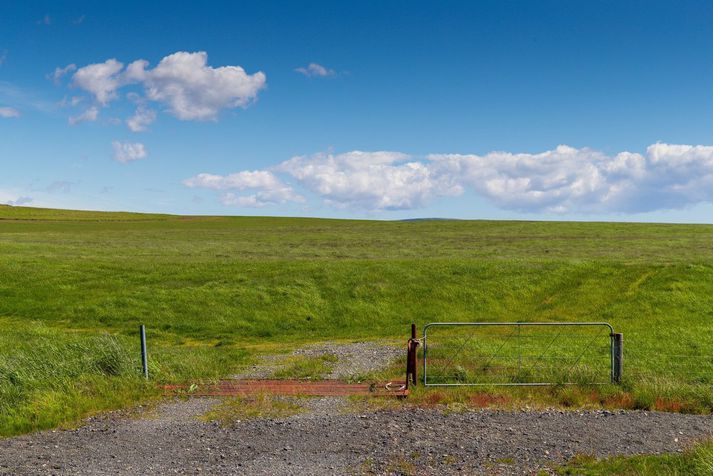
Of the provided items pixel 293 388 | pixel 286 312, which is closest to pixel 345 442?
pixel 293 388

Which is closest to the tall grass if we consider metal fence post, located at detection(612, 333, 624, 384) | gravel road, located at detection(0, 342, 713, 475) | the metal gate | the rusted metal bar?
gravel road, located at detection(0, 342, 713, 475)

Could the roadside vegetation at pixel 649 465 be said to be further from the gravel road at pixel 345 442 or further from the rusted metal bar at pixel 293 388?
the rusted metal bar at pixel 293 388

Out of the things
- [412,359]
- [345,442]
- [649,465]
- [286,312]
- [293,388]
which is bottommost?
[286,312]

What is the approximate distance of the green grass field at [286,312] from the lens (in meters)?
15.3

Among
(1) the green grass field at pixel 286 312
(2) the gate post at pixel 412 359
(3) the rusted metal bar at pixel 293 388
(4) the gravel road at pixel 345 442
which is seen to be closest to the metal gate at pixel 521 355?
(2) the gate post at pixel 412 359

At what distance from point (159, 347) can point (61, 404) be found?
1011 cm

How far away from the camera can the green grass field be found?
1530 centimetres

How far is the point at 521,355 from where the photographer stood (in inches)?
838

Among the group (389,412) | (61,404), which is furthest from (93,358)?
(389,412)

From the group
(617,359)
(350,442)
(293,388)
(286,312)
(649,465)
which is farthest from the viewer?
(286,312)

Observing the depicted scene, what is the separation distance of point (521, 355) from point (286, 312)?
13.7 meters

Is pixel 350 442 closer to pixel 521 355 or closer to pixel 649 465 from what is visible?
pixel 649 465

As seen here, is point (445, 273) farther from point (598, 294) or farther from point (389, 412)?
point (389, 412)

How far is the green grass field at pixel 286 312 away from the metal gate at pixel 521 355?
2.96 feet
